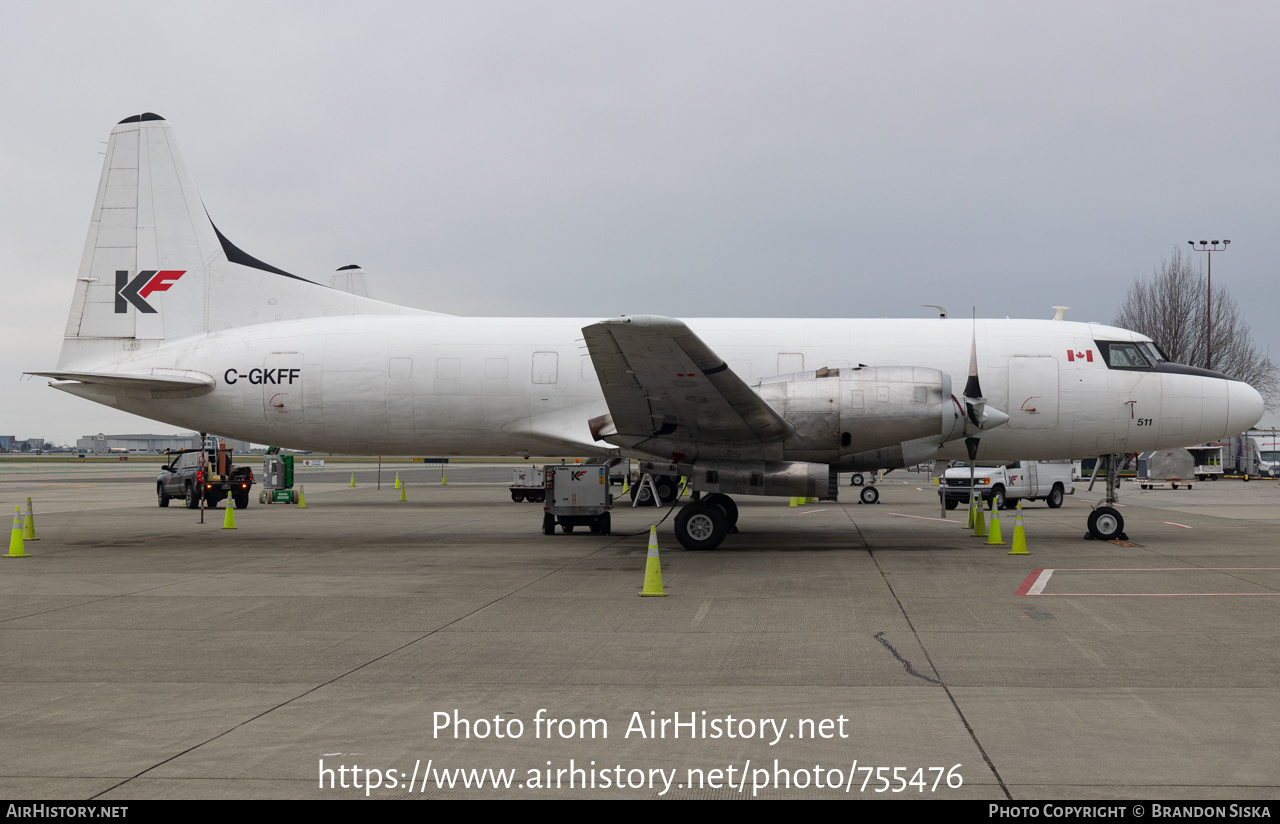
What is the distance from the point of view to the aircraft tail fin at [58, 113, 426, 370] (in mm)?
18984

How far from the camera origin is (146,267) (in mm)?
19094

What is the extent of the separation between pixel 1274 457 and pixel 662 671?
71270 millimetres

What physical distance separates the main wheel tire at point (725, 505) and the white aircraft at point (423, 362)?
0.11 m

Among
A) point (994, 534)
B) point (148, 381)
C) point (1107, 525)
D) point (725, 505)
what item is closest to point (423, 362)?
point (148, 381)

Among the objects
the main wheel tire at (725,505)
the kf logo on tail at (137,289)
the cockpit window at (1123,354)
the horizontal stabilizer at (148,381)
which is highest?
the kf logo on tail at (137,289)

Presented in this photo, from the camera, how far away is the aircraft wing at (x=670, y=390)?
42.3 ft

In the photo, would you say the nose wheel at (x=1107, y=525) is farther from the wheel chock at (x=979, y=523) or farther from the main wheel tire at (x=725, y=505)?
the main wheel tire at (x=725, y=505)

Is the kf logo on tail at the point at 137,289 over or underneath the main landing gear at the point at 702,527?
over

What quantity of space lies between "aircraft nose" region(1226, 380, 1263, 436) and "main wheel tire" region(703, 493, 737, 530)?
32.6 ft

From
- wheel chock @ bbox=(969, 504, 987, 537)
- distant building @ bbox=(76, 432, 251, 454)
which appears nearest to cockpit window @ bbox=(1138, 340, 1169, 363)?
wheel chock @ bbox=(969, 504, 987, 537)

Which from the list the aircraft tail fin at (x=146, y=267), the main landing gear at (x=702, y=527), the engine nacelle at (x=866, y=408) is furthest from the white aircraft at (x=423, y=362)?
the engine nacelle at (x=866, y=408)

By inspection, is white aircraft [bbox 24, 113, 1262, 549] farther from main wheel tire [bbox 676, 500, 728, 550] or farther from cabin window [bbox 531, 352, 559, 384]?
main wheel tire [bbox 676, 500, 728, 550]

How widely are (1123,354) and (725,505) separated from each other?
8497 mm
